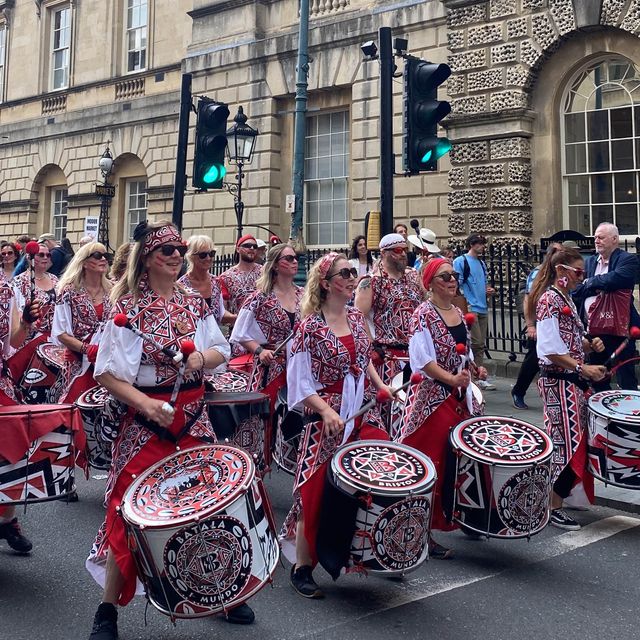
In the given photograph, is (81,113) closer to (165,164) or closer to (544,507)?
(165,164)

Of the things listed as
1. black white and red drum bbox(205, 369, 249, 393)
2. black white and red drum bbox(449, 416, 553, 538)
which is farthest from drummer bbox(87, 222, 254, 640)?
black white and red drum bbox(205, 369, 249, 393)

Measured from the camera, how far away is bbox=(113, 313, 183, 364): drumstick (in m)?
3.80

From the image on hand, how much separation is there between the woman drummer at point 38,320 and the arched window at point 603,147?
35.1 feet

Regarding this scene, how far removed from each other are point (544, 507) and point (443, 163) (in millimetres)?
13302

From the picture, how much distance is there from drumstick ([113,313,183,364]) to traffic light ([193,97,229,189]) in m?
6.61

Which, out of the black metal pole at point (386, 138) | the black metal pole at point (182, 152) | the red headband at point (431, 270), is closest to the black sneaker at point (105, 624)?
the red headband at point (431, 270)

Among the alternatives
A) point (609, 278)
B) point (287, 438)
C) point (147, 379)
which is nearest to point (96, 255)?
point (287, 438)

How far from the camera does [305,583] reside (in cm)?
439

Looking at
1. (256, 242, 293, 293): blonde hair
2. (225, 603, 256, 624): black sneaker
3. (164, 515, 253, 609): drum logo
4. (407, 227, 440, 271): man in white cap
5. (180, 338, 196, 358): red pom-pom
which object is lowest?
(225, 603, 256, 624): black sneaker

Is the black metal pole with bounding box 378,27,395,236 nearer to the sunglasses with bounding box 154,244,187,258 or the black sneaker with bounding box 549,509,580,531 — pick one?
the black sneaker with bounding box 549,509,580,531

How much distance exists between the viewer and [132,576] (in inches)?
145

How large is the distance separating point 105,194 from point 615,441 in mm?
21909

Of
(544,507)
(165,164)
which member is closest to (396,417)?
(544,507)

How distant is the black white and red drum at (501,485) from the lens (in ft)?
15.0
